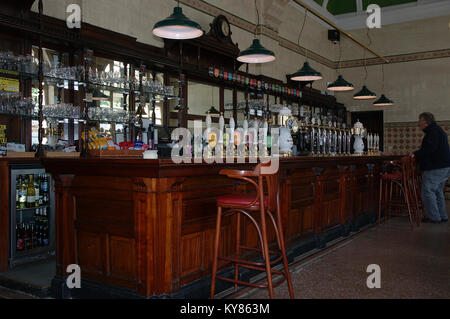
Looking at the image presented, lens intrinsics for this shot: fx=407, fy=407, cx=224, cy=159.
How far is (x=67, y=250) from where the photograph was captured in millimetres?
3299

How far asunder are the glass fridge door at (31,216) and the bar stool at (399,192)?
4.73 meters

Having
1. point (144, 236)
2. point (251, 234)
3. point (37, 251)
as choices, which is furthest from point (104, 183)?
point (37, 251)

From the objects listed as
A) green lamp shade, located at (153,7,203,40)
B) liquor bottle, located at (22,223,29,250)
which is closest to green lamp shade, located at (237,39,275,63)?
green lamp shade, located at (153,7,203,40)

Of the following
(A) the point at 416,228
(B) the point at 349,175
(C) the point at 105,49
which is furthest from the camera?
(A) the point at 416,228

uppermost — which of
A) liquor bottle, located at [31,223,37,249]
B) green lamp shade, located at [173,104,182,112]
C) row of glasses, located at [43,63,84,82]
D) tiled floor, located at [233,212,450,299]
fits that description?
row of glasses, located at [43,63,84,82]

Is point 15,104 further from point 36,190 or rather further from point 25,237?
point 25,237

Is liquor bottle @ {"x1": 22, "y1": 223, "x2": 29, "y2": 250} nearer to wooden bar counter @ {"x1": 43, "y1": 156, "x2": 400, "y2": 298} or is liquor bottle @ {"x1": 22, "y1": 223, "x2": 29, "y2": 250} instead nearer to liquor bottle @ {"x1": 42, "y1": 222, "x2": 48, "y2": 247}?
liquor bottle @ {"x1": 42, "y1": 222, "x2": 48, "y2": 247}

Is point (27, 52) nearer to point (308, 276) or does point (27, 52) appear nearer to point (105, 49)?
point (105, 49)

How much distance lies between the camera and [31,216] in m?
4.42

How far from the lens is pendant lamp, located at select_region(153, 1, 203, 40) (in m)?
4.19

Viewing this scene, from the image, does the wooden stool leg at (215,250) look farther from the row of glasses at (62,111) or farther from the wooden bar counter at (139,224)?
the row of glasses at (62,111)

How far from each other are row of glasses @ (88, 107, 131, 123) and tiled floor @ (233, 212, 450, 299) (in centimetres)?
304

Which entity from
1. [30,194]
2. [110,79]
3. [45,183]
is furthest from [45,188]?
[110,79]

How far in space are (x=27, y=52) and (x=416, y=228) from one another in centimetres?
590
